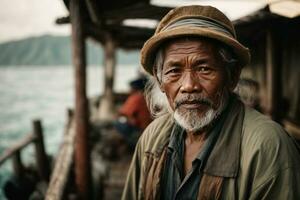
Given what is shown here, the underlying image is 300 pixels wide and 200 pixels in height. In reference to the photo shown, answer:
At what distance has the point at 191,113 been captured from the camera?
7.17 ft

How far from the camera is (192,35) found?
208 cm

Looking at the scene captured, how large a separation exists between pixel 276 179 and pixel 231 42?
78cm

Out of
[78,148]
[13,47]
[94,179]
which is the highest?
[78,148]

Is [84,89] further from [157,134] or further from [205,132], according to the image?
[205,132]

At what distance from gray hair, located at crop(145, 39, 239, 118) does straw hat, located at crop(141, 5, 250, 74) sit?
0.05 metres

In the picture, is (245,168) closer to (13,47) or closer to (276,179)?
(276,179)

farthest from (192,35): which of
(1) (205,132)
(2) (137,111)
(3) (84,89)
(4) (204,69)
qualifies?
(2) (137,111)

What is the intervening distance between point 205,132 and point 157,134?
1.09 ft

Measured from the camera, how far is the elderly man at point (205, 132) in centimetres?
176

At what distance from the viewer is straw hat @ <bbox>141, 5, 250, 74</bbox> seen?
1994mm

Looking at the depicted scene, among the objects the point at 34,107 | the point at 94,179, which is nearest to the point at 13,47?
the point at 34,107

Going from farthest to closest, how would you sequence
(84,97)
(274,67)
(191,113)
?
(274,67) → (84,97) → (191,113)

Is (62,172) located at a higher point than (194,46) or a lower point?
lower

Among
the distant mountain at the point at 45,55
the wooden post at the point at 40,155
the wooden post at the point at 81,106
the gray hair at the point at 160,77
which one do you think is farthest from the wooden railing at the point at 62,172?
the distant mountain at the point at 45,55
